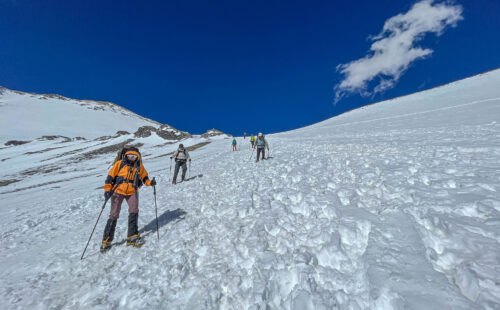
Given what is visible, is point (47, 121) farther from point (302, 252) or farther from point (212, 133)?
point (302, 252)

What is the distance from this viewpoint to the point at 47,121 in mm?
92250

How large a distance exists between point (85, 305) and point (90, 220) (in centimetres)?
571

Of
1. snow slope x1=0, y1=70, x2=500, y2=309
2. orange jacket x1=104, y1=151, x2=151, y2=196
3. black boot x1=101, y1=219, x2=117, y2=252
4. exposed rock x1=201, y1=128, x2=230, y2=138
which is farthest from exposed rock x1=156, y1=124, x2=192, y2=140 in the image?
black boot x1=101, y1=219, x2=117, y2=252

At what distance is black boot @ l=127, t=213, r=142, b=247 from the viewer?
5133mm

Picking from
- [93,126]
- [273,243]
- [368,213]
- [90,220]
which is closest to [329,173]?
[368,213]

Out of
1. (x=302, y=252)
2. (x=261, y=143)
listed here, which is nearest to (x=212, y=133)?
(x=261, y=143)

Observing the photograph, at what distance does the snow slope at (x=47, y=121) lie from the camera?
77.8 metres

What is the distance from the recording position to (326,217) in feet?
16.3

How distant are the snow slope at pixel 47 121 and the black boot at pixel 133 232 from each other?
97.9 metres

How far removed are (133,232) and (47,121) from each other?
128348 millimetres

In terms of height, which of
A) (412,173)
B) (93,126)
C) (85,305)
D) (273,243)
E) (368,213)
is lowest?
(85,305)

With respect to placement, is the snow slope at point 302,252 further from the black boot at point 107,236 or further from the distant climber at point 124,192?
the distant climber at point 124,192

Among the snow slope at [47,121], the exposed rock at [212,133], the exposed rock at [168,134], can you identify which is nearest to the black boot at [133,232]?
the exposed rock at [168,134]

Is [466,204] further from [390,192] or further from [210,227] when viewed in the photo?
[210,227]
